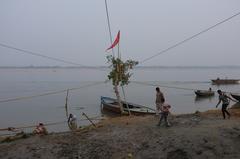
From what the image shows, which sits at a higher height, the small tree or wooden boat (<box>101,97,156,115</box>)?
the small tree

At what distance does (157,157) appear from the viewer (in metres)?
11.1

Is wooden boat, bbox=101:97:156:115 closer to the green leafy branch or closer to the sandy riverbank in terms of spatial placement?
the green leafy branch

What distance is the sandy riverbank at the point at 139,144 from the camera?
1121cm

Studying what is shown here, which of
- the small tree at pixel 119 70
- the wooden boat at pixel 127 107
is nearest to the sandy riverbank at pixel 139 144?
the small tree at pixel 119 70

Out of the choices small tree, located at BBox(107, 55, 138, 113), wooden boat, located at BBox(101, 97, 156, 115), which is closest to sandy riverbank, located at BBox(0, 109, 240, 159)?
small tree, located at BBox(107, 55, 138, 113)

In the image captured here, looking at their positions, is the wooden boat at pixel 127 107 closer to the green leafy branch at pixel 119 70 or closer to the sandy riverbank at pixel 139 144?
the green leafy branch at pixel 119 70

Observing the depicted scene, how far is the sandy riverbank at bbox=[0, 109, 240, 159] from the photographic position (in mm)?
11208

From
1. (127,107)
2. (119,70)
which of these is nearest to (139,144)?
(119,70)

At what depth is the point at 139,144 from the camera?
39.5 feet

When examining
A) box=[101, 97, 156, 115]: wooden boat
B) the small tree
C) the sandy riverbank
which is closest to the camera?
the sandy riverbank

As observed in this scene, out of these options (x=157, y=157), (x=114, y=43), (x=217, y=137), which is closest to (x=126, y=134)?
(x=157, y=157)

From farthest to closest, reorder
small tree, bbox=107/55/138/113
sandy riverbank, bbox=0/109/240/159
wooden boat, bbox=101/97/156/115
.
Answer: wooden boat, bbox=101/97/156/115 → small tree, bbox=107/55/138/113 → sandy riverbank, bbox=0/109/240/159

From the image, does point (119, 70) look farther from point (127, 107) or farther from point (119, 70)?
point (127, 107)

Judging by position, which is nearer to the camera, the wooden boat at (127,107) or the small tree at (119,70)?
the small tree at (119,70)
